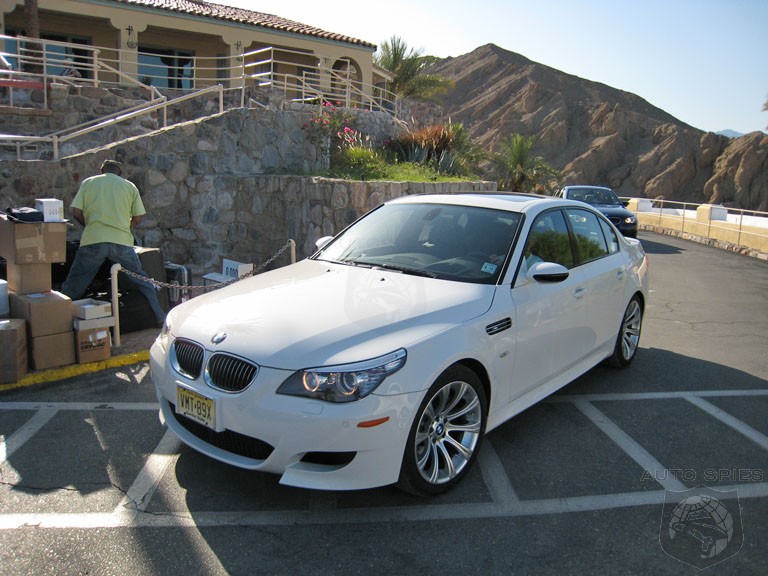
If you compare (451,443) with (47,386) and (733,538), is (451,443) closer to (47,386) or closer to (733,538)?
(733,538)

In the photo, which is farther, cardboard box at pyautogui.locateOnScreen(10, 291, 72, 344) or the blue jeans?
the blue jeans

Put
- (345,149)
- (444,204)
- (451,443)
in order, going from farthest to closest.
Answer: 1. (345,149)
2. (444,204)
3. (451,443)

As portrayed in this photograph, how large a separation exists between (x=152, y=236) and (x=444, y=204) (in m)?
6.83

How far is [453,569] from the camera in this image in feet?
9.70

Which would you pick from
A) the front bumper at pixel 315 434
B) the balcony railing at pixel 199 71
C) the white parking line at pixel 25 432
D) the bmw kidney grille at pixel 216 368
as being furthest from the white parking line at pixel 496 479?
the balcony railing at pixel 199 71

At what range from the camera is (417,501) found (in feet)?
11.6

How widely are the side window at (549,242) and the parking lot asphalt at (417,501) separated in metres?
1.19

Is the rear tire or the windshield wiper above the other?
the windshield wiper

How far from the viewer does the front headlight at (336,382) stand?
3123 mm

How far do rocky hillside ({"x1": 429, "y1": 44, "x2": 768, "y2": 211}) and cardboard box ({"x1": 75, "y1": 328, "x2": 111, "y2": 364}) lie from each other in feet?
118

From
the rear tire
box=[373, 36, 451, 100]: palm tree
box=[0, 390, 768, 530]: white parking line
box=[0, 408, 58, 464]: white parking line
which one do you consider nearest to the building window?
box=[373, 36, 451, 100]: palm tree

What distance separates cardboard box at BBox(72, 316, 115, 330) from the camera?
5.61 metres

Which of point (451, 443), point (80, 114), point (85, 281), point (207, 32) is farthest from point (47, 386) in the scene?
point (207, 32)

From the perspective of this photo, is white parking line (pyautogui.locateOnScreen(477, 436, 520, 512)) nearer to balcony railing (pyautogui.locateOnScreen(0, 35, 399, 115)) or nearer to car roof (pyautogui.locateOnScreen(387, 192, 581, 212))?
car roof (pyautogui.locateOnScreen(387, 192, 581, 212))
